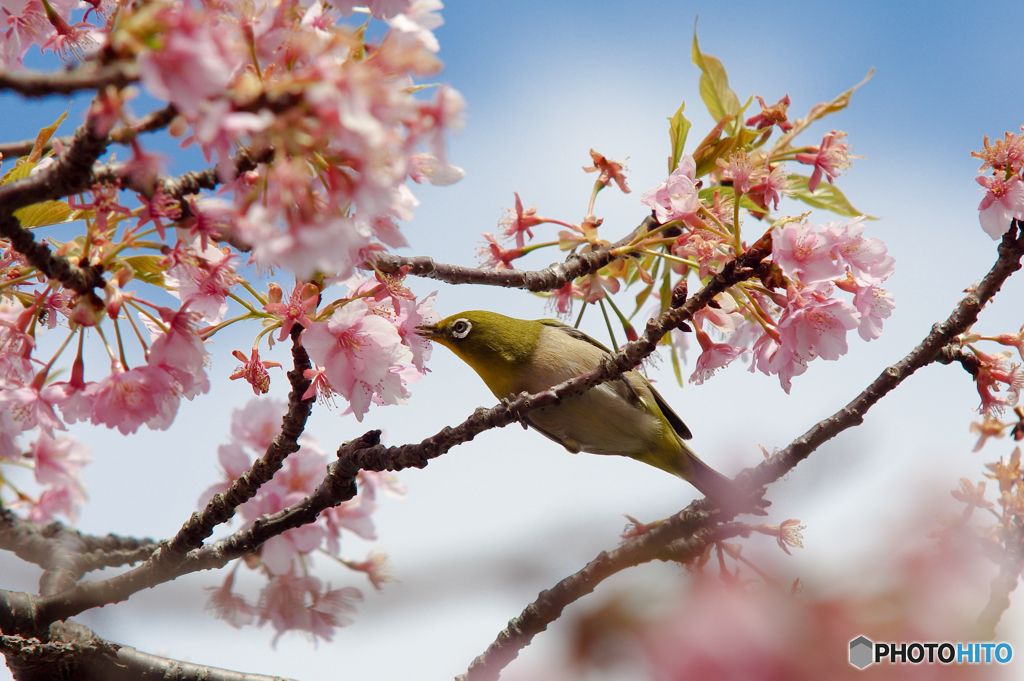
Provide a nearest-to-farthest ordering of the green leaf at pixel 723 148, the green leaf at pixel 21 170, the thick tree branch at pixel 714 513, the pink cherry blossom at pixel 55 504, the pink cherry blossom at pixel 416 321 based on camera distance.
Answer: the green leaf at pixel 21 170 → the pink cherry blossom at pixel 416 321 → the thick tree branch at pixel 714 513 → the green leaf at pixel 723 148 → the pink cherry blossom at pixel 55 504

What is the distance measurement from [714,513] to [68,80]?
2737 mm

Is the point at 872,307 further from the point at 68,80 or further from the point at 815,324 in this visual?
the point at 68,80

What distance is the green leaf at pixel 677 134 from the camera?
10.9ft

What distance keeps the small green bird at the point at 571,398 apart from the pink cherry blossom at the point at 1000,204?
219cm

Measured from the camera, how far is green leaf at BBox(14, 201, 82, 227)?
93.2 inches

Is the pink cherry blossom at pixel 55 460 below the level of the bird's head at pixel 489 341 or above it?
below

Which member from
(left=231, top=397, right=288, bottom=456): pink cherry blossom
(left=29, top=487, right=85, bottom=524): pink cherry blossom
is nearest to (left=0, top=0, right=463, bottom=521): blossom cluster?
(left=231, top=397, right=288, bottom=456): pink cherry blossom

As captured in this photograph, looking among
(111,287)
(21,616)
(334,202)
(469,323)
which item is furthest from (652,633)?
(469,323)

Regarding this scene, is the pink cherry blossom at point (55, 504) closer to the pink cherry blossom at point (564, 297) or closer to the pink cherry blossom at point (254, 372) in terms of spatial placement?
the pink cherry blossom at point (254, 372)

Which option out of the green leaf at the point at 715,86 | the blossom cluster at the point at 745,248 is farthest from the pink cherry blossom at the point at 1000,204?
the green leaf at the point at 715,86

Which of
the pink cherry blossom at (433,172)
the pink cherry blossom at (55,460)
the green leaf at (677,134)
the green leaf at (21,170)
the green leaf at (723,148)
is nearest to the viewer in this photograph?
the pink cherry blossom at (433,172)

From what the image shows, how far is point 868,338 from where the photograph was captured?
3.06 metres

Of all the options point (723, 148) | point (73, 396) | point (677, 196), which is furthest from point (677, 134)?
point (73, 396)

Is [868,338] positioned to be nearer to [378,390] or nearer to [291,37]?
[378,390]
